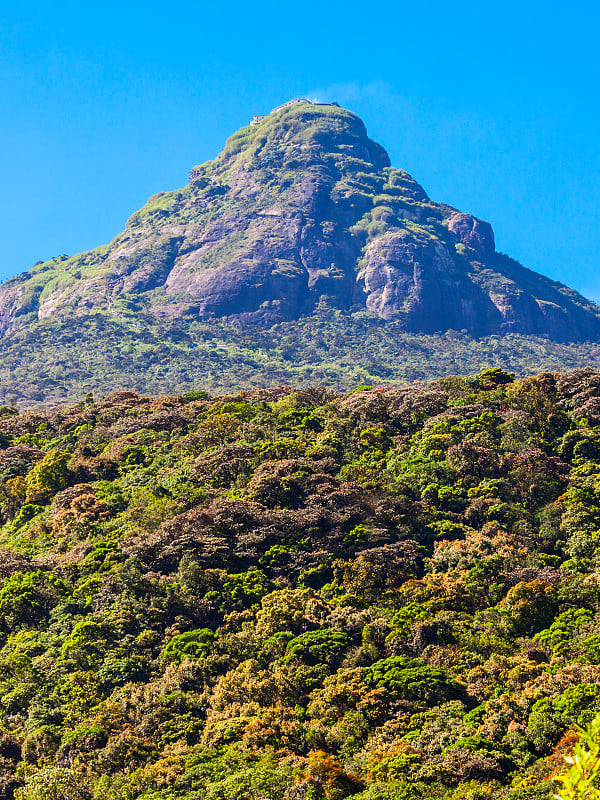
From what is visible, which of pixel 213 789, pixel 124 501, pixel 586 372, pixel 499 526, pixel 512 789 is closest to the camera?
pixel 512 789

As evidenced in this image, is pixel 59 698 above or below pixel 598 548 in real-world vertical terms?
below

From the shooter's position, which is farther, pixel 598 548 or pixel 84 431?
pixel 84 431

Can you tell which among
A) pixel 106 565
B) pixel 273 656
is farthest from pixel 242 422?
pixel 273 656

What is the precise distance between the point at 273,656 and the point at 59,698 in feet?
37.8

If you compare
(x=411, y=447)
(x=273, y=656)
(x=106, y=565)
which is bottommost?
(x=273, y=656)

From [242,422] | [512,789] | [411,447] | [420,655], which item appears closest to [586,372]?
[411,447]

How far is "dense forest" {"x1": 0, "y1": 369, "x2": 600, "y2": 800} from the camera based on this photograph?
34.8 meters

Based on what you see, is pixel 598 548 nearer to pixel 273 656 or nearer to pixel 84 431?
pixel 273 656

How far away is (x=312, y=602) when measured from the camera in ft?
160

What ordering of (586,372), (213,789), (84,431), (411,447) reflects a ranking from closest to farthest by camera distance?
1. (213,789)
2. (411,447)
3. (586,372)
4. (84,431)

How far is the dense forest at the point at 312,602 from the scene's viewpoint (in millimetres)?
34844

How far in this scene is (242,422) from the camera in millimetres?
80438

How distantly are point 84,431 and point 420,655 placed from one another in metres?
53.9

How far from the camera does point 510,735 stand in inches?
1340
